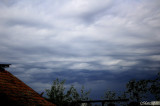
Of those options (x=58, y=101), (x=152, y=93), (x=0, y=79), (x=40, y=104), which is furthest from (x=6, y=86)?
(x=152, y=93)

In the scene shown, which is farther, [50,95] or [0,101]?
[50,95]

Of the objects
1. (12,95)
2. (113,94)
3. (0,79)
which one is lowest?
(113,94)

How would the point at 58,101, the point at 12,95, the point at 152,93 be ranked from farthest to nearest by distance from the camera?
the point at 152,93, the point at 58,101, the point at 12,95

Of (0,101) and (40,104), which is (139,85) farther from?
(0,101)

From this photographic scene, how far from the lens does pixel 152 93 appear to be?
28.0 m

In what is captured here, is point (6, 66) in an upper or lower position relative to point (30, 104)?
upper

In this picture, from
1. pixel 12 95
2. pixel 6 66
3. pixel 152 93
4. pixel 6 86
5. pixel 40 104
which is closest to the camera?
pixel 12 95

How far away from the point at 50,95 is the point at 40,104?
49.1 feet

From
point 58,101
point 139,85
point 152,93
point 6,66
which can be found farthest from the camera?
point 139,85

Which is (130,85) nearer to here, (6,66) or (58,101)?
(58,101)

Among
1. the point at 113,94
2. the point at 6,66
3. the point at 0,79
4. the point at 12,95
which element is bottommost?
the point at 113,94

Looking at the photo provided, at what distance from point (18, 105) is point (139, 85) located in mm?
25836

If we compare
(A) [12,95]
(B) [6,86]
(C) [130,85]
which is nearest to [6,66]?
(B) [6,86]

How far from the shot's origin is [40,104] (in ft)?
37.8
